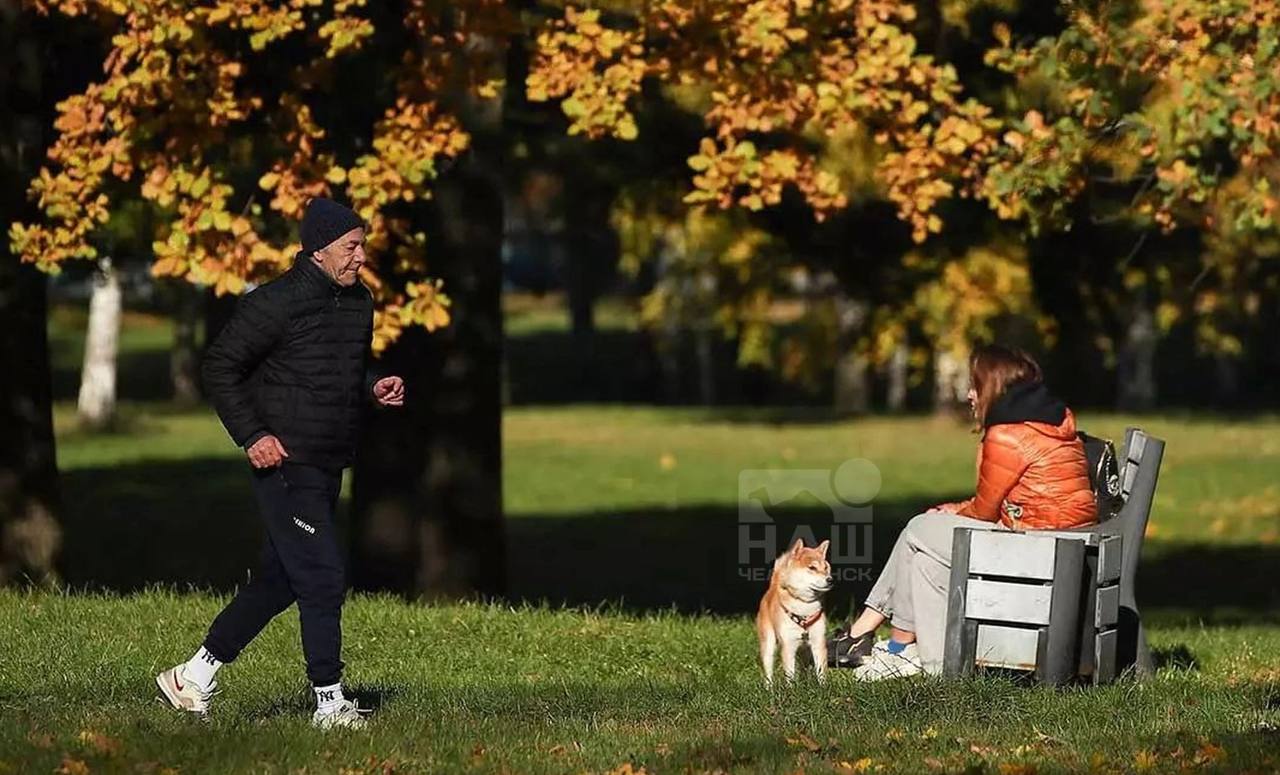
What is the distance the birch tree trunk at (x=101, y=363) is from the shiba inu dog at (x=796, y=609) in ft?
101

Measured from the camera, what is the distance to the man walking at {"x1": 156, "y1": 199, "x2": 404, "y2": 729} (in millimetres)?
8094

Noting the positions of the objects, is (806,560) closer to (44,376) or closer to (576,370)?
(44,376)

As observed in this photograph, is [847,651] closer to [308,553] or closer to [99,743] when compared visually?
[308,553]

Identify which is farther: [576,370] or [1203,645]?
[576,370]

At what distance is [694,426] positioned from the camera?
47438 millimetres

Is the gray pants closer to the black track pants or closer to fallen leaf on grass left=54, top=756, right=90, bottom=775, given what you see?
the black track pants

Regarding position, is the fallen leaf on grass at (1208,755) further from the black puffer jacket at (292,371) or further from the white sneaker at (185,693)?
the white sneaker at (185,693)

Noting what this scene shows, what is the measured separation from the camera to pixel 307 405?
8.12 metres

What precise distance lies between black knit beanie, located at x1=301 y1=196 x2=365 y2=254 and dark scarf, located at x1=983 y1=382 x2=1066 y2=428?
313 centimetres

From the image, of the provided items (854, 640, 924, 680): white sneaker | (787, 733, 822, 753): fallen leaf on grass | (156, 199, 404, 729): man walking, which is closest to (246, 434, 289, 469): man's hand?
(156, 199, 404, 729): man walking

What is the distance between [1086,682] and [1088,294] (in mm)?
10101

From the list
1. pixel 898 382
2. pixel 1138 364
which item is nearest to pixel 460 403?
pixel 1138 364

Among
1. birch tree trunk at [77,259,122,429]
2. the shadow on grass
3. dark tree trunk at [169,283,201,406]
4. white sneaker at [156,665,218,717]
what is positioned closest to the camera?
white sneaker at [156,665,218,717]

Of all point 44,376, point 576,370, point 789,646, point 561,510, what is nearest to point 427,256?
point 44,376
